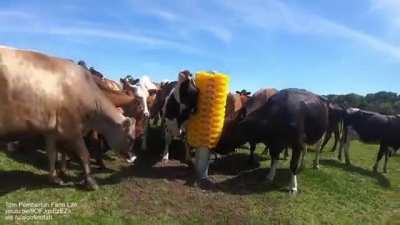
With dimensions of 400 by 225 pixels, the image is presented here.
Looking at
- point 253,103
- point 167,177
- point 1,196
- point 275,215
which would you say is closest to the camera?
point 1,196

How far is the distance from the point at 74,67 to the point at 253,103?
611 centimetres

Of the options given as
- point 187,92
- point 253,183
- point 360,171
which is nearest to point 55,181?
point 187,92

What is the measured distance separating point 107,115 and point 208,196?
301 centimetres

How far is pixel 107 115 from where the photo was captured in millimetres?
12281

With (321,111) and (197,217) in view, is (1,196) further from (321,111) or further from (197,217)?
(321,111)

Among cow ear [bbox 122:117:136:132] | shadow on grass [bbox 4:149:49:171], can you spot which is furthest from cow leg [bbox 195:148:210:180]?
shadow on grass [bbox 4:149:49:171]

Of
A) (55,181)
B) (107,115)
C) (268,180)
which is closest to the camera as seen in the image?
(55,181)

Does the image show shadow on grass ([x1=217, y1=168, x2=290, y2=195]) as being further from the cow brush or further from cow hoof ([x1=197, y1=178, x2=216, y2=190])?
the cow brush

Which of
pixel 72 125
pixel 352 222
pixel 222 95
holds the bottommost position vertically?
pixel 352 222

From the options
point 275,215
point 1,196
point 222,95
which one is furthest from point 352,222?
point 1,196

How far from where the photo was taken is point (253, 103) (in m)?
16.0

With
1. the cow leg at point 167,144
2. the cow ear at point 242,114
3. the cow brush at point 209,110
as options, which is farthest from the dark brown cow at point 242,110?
the cow leg at point 167,144

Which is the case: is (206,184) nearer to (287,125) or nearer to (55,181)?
(287,125)

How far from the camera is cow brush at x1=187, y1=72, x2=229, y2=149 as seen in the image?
13.4 m
